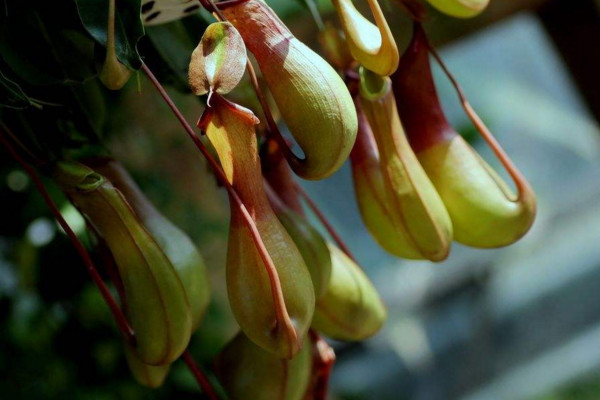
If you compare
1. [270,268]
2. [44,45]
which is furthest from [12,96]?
[270,268]

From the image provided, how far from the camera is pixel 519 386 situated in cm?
254

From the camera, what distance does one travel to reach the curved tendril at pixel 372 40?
17.8 inches

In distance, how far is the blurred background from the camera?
41.4 inches

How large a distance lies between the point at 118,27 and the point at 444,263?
6.16ft

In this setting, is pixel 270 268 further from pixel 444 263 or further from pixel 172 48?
pixel 444 263

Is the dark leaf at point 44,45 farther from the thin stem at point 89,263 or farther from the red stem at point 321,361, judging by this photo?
the red stem at point 321,361

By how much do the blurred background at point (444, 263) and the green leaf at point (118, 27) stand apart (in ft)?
1.30

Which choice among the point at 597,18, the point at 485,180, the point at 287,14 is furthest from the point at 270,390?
the point at 597,18

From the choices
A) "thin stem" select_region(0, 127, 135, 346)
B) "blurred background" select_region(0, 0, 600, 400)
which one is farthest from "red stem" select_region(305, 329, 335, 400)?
"blurred background" select_region(0, 0, 600, 400)

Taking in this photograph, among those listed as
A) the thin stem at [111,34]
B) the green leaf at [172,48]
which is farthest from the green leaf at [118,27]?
the green leaf at [172,48]

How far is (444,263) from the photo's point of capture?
2.27 metres

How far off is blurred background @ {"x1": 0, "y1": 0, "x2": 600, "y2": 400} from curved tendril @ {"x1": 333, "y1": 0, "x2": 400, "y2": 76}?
0.43 m

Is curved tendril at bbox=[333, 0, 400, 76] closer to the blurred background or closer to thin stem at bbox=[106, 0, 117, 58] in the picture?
thin stem at bbox=[106, 0, 117, 58]

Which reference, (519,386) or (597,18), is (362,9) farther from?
(519,386)
